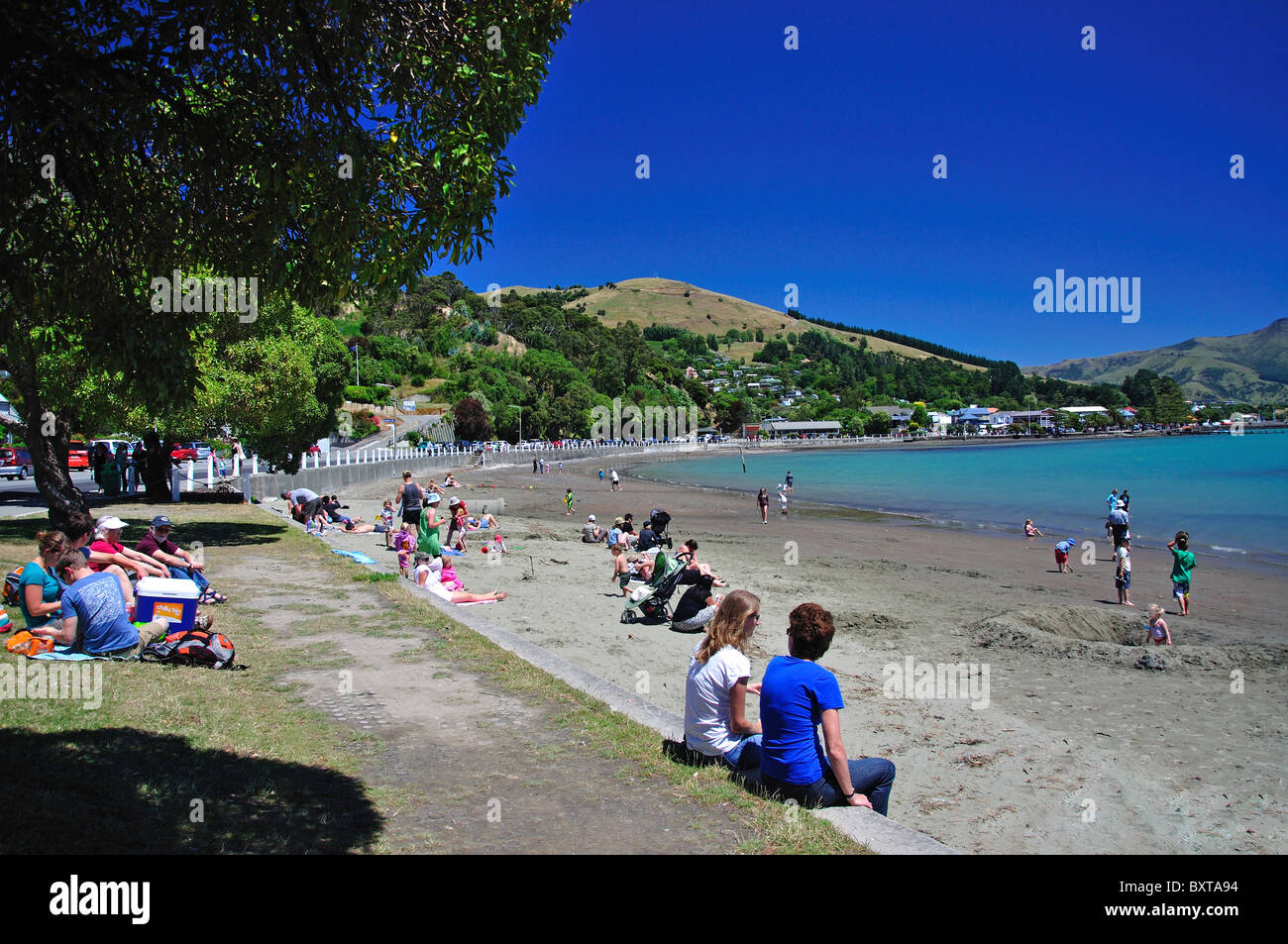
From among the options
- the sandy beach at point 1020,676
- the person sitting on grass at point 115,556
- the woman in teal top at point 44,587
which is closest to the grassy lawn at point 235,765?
the woman in teal top at point 44,587

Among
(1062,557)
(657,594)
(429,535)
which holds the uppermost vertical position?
(429,535)

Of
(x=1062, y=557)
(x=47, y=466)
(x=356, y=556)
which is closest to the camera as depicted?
(x=47, y=466)

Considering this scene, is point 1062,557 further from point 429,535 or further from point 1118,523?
point 429,535

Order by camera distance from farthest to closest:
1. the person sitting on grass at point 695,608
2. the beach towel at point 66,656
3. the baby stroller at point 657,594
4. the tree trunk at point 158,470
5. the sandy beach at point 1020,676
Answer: the tree trunk at point 158,470
the baby stroller at point 657,594
the person sitting on grass at point 695,608
the beach towel at point 66,656
the sandy beach at point 1020,676

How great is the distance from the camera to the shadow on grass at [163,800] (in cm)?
379

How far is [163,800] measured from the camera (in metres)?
4.29

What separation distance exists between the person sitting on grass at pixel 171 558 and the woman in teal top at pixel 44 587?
5.71 feet

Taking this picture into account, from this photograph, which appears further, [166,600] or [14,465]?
[14,465]

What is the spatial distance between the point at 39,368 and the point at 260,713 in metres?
12.3

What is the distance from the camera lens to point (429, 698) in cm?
673

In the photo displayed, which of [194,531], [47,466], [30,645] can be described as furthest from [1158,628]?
[194,531]

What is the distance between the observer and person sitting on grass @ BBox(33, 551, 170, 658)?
688cm

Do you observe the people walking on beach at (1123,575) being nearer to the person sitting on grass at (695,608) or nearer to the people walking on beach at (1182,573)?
the people walking on beach at (1182,573)

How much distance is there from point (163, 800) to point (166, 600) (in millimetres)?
3984
